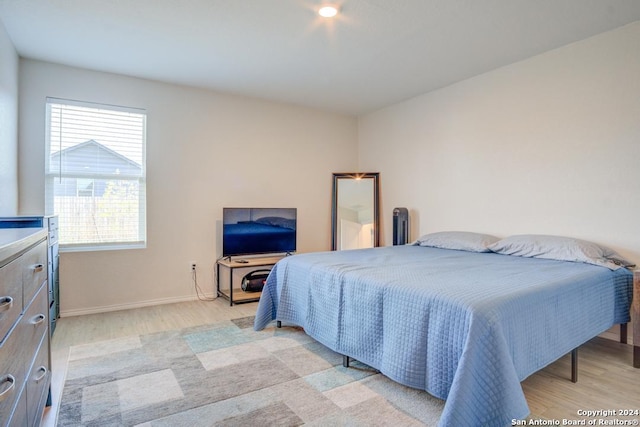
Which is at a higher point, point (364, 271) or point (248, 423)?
point (364, 271)

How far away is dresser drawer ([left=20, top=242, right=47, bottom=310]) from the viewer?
125 cm

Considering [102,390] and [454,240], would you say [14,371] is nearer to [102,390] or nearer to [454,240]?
[102,390]

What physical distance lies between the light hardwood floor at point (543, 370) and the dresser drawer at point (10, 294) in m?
1.08

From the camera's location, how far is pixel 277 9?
2.52 metres

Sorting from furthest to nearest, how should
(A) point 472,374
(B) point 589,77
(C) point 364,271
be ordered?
(B) point 589,77, (C) point 364,271, (A) point 472,374

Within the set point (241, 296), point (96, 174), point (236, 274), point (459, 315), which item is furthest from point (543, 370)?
point (96, 174)

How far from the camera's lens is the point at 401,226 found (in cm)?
453

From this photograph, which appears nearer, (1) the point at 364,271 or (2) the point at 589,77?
(1) the point at 364,271

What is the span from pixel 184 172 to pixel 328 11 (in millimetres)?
2451

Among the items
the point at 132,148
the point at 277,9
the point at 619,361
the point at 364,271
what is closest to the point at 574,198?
the point at 619,361

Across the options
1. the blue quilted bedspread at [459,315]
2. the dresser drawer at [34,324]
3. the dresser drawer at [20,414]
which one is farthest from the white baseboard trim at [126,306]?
the dresser drawer at [20,414]

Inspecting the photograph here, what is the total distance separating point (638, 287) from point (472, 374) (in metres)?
1.79

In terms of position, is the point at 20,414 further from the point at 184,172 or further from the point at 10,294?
the point at 184,172

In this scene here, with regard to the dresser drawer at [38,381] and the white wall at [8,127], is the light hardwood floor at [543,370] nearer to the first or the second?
the dresser drawer at [38,381]
